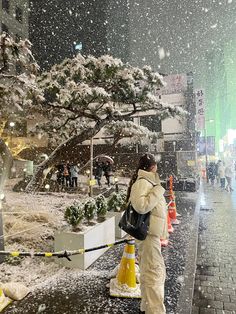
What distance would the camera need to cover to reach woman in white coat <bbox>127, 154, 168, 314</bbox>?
10.8 ft

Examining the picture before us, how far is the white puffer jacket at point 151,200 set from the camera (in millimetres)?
3277

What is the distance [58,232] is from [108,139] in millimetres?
27106

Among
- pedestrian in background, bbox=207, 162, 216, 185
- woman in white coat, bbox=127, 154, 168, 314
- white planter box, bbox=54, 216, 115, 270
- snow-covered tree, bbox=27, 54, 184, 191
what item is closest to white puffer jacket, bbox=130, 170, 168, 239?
woman in white coat, bbox=127, 154, 168, 314

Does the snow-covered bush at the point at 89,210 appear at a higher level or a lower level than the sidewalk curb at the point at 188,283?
higher

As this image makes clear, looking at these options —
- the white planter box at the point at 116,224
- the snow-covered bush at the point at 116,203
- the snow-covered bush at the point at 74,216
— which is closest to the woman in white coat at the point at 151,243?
the snow-covered bush at the point at 74,216

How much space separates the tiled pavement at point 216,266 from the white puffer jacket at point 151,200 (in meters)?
1.78

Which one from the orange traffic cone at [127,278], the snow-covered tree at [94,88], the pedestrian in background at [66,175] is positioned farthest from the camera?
the pedestrian in background at [66,175]

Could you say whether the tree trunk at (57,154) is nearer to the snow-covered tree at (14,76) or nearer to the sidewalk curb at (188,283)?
the snow-covered tree at (14,76)

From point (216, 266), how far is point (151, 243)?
336 cm

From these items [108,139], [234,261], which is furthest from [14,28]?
[234,261]

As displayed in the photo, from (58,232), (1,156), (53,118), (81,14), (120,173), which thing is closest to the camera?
(58,232)

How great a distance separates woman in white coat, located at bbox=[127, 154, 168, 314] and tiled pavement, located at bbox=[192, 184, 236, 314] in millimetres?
1278

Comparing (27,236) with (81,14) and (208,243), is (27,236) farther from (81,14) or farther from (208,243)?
(81,14)

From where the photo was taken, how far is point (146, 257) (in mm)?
3357
